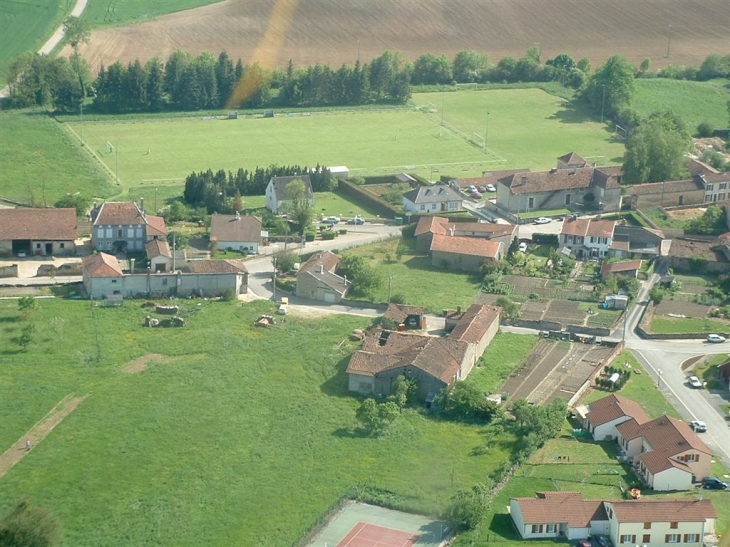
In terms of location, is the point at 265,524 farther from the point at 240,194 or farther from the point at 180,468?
the point at 240,194

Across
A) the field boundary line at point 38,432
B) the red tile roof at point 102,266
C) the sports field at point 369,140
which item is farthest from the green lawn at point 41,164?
the field boundary line at point 38,432

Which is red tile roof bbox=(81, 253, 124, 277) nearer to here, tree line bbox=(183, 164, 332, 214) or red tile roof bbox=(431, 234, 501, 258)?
tree line bbox=(183, 164, 332, 214)

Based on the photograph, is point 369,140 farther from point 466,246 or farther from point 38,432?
point 38,432

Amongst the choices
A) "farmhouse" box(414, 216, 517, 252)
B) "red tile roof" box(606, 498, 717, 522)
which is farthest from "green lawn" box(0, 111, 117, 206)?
"red tile roof" box(606, 498, 717, 522)

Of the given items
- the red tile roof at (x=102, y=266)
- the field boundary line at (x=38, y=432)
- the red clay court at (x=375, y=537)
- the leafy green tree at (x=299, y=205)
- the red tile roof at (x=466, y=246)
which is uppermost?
the leafy green tree at (x=299, y=205)

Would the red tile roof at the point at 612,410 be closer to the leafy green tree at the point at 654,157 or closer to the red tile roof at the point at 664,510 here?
the red tile roof at the point at 664,510

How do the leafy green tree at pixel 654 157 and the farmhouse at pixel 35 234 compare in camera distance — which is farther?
the leafy green tree at pixel 654 157

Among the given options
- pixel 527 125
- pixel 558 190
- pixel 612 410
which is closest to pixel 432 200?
pixel 558 190
